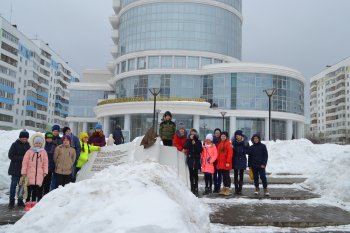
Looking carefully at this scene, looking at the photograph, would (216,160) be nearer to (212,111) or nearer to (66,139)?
(66,139)

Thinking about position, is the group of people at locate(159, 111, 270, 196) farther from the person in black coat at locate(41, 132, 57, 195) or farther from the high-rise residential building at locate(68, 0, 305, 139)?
the high-rise residential building at locate(68, 0, 305, 139)

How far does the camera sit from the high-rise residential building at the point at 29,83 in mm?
72250

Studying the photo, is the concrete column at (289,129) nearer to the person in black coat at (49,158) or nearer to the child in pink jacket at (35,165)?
the person in black coat at (49,158)

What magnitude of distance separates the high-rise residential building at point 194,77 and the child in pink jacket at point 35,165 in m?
39.2

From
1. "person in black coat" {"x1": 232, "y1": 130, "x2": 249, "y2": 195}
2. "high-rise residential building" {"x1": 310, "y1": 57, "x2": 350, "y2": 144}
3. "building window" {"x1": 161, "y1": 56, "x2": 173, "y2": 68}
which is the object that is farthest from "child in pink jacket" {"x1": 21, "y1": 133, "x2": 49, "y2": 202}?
"high-rise residential building" {"x1": 310, "y1": 57, "x2": 350, "y2": 144}

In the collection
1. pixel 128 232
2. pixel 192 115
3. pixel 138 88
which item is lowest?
pixel 128 232

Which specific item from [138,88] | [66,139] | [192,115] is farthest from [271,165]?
[138,88]

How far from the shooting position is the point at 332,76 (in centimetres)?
10344

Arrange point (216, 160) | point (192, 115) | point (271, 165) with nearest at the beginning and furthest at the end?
point (216, 160) → point (271, 165) → point (192, 115)

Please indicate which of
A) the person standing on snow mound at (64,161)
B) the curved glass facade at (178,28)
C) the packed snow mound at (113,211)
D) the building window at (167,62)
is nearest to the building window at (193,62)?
the curved glass facade at (178,28)

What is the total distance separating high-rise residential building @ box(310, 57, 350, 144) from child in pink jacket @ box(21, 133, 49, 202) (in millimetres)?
91554

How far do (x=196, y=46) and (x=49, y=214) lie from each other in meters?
52.6

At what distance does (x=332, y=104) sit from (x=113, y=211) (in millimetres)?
108443

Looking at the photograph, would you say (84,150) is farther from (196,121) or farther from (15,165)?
(196,121)
